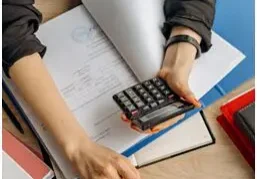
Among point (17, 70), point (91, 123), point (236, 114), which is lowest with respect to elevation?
point (236, 114)

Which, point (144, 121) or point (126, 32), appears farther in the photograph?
point (126, 32)

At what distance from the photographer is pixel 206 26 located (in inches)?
35.6

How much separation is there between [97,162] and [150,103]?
0.11 m

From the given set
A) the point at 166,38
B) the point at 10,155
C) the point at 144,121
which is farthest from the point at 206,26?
the point at 10,155

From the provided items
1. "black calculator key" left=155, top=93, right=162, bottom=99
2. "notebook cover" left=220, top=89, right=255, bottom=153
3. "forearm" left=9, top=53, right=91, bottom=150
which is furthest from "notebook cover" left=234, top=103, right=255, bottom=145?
"forearm" left=9, top=53, right=91, bottom=150

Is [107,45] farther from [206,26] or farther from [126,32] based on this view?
[206,26]

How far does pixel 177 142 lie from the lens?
848 millimetres

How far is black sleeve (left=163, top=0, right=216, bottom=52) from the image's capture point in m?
0.90

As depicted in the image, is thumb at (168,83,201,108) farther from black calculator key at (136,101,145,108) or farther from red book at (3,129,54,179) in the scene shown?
red book at (3,129,54,179)

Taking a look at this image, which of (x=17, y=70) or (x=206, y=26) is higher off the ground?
(x=17, y=70)

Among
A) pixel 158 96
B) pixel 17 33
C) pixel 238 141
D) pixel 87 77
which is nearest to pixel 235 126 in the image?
pixel 238 141

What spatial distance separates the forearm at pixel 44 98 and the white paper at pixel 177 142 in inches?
3.7

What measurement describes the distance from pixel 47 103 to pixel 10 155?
3.5 inches

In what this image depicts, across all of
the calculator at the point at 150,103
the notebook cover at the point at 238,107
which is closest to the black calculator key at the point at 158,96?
the calculator at the point at 150,103
